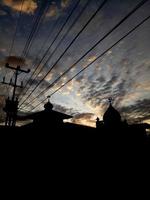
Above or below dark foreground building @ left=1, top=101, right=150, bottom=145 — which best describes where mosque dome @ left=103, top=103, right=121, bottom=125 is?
above

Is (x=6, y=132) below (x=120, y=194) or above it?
above

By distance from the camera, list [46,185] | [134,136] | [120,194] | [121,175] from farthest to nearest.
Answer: [134,136], [121,175], [120,194], [46,185]

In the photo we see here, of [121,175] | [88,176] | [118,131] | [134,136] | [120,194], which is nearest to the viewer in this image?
[120,194]

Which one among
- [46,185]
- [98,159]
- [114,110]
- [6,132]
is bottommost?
[46,185]

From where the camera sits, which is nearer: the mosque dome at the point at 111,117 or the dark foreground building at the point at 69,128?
the dark foreground building at the point at 69,128

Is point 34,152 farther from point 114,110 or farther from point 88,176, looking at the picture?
point 114,110

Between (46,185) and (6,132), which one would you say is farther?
(6,132)

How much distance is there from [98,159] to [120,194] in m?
3.92

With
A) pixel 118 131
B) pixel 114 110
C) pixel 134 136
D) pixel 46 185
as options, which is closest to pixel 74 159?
pixel 46 185

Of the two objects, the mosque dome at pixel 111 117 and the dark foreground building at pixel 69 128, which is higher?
the mosque dome at pixel 111 117

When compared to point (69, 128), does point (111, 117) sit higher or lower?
higher

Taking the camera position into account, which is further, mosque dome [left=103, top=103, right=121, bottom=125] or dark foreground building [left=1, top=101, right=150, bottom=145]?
mosque dome [left=103, top=103, right=121, bottom=125]

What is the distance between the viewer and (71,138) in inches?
676

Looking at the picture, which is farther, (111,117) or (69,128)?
(111,117)
